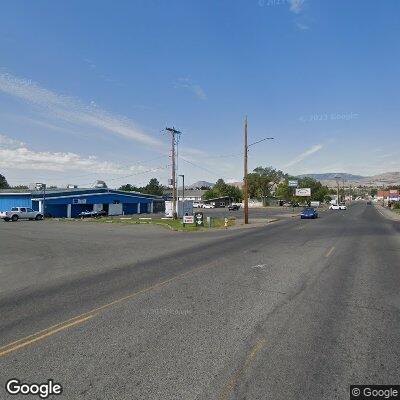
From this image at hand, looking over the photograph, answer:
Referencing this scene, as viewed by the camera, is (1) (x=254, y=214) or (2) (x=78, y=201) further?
(1) (x=254, y=214)

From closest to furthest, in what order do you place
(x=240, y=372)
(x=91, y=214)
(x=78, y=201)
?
(x=240, y=372) < (x=91, y=214) < (x=78, y=201)

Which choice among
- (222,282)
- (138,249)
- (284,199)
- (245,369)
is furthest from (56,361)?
(284,199)

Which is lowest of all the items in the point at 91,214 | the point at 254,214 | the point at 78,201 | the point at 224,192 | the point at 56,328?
the point at 254,214

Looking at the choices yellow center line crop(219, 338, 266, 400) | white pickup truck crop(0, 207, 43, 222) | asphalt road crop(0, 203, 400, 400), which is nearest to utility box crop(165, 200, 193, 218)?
white pickup truck crop(0, 207, 43, 222)

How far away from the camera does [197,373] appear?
5289 millimetres

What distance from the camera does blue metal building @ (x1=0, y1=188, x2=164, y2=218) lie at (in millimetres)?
63713

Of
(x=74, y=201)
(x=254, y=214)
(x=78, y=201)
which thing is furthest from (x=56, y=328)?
(x=78, y=201)

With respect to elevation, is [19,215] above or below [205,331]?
→ above

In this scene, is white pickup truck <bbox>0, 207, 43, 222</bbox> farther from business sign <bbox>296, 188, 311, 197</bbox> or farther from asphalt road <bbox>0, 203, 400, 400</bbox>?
business sign <bbox>296, 188, 311, 197</bbox>

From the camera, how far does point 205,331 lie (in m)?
7.00

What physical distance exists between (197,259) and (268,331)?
364 inches

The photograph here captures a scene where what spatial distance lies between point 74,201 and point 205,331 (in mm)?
64731

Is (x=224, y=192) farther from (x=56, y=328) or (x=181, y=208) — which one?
(x=56, y=328)

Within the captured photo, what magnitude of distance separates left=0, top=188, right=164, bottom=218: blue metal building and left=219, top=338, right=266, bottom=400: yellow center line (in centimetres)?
6294
